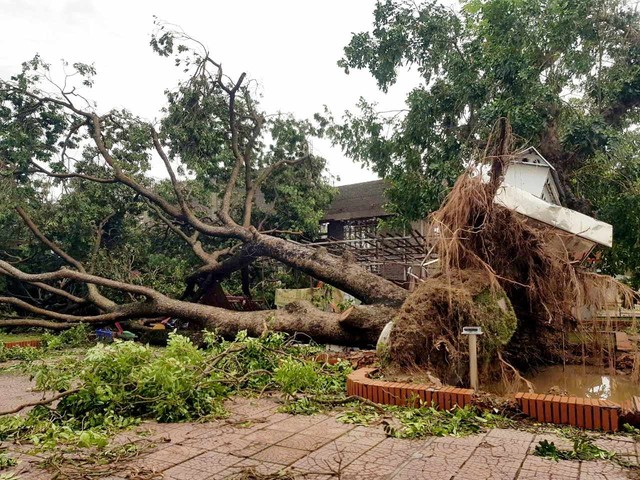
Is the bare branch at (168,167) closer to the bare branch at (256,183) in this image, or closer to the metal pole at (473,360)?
the bare branch at (256,183)

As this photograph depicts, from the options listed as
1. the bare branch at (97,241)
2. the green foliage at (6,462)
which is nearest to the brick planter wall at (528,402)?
→ the green foliage at (6,462)

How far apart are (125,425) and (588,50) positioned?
11027 millimetres

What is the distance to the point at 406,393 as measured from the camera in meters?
4.59

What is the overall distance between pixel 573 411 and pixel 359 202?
16063 millimetres

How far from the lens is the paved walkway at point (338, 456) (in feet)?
9.87

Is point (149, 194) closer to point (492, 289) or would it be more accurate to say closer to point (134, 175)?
point (134, 175)

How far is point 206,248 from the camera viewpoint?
14.9m

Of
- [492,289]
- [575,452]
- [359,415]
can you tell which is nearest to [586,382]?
[492,289]

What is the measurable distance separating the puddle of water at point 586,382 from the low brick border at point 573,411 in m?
1.58

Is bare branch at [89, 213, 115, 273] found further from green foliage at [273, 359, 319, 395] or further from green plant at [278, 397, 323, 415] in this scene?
green plant at [278, 397, 323, 415]

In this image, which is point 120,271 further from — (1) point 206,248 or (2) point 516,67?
(2) point 516,67

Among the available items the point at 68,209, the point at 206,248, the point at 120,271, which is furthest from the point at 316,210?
the point at 68,209

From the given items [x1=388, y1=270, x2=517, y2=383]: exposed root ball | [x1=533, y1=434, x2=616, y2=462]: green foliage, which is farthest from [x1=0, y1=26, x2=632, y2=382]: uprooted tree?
[x1=533, y1=434, x2=616, y2=462]: green foliage

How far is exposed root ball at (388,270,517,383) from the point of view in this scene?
530 centimetres
